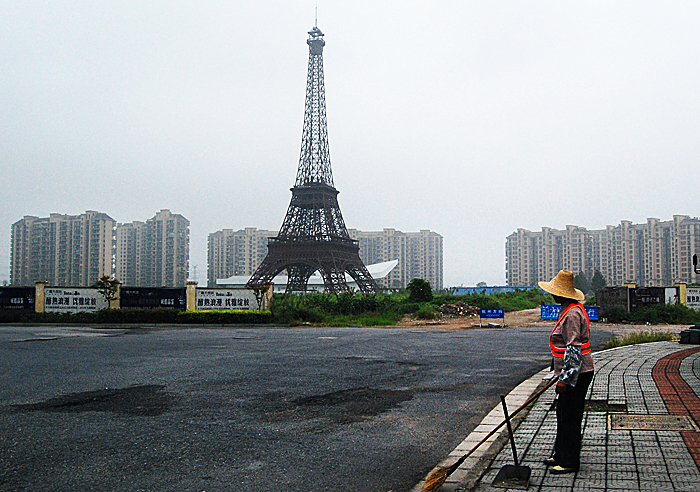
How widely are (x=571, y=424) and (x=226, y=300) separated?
85.7ft

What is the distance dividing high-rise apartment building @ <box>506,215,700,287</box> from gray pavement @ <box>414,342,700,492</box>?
72032 mm

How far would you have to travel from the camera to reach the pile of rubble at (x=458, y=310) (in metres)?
31.7

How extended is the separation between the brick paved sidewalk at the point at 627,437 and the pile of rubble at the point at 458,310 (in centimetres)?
2316

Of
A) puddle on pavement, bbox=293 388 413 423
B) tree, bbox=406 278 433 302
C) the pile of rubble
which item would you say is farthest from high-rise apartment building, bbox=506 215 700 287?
puddle on pavement, bbox=293 388 413 423

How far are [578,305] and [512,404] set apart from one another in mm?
2844

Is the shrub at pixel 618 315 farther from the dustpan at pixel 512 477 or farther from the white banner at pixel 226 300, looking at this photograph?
the dustpan at pixel 512 477

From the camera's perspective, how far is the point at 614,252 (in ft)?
297

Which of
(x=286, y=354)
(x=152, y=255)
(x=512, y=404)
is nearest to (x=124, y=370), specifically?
(x=286, y=354)

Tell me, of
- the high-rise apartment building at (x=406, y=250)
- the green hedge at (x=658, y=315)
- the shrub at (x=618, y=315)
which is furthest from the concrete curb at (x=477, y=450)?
the high-rise apartment building at (x=406, y=250)

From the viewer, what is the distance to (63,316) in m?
27.1

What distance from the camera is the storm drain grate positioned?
5180 millimetres

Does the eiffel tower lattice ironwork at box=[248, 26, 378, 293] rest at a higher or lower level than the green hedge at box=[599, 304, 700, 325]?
higher

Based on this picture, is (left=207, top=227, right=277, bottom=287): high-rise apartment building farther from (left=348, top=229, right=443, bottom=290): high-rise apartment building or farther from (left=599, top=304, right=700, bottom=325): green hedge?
(left=599, top=304, right=700, bottom=325): green hedge

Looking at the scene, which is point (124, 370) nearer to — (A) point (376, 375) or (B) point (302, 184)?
(A) point (376, 375)
